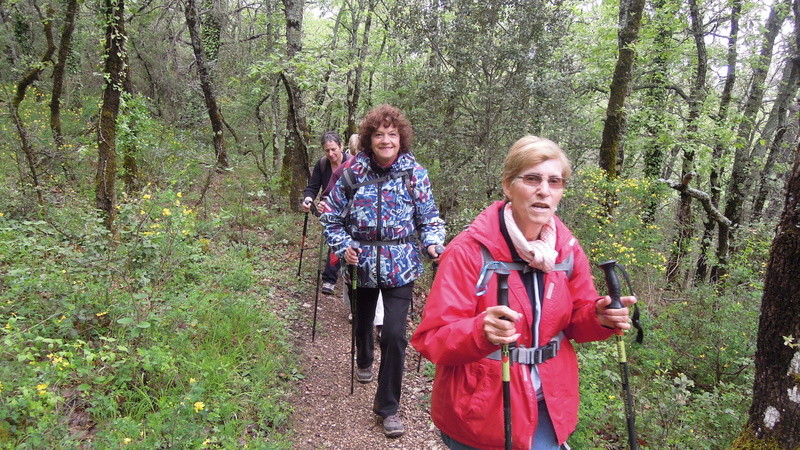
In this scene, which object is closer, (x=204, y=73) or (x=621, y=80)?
(x=621, y=80)

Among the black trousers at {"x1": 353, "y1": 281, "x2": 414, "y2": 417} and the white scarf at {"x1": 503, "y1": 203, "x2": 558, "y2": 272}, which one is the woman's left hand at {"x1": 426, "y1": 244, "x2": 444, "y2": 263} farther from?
the white scarf at {"x1": 503, "y1": 203, "x2": 558, "y2": 272}

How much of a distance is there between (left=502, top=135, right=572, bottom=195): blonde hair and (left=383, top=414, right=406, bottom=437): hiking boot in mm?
2618

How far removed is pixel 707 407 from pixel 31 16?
16712 millimetres

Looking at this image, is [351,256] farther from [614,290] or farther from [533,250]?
[614,290]

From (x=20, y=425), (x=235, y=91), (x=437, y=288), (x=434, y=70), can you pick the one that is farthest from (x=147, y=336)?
(x=235, y=91)

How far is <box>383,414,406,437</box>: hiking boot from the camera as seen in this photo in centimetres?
383

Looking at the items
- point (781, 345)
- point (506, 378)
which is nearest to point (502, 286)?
point (506, 378)

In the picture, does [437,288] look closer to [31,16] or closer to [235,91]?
[235,91]

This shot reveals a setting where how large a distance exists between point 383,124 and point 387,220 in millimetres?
778

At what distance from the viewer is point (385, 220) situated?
3.62 metres

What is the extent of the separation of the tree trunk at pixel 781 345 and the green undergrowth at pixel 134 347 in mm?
3345

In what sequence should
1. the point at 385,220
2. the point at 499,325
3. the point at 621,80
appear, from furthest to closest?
1. the point at 621,80
2. the point at 385,220
3. the point at 499,325

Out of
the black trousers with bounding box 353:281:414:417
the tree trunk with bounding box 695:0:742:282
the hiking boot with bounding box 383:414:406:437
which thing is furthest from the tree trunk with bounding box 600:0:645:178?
the hiking boot with bounding box 383:414:406:437

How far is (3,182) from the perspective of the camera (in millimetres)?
6598
